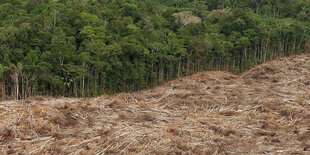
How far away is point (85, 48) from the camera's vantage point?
19562 mm

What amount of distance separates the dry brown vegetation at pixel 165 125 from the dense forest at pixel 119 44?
16.7 feet

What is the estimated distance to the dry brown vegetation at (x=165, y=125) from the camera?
28.4 feet

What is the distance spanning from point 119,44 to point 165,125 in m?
10.3

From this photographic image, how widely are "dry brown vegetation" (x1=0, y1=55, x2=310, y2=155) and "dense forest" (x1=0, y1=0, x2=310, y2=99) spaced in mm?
5090

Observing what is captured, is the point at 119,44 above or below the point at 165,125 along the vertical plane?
above

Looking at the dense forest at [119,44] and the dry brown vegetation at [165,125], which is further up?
the dense forest at [119,44]

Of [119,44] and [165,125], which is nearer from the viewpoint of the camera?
[165,125]

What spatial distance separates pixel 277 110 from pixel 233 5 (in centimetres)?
2254

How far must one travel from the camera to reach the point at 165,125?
1038 cm

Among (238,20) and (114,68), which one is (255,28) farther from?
(114,68)

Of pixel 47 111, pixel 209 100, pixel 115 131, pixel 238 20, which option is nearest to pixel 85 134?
pixel 115 131

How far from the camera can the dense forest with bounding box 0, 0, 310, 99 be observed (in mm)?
17984

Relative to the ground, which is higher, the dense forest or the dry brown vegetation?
the dense forest

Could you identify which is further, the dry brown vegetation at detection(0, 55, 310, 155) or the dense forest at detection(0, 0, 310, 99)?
the dense forest at detection(0, 0, 310, 99)
